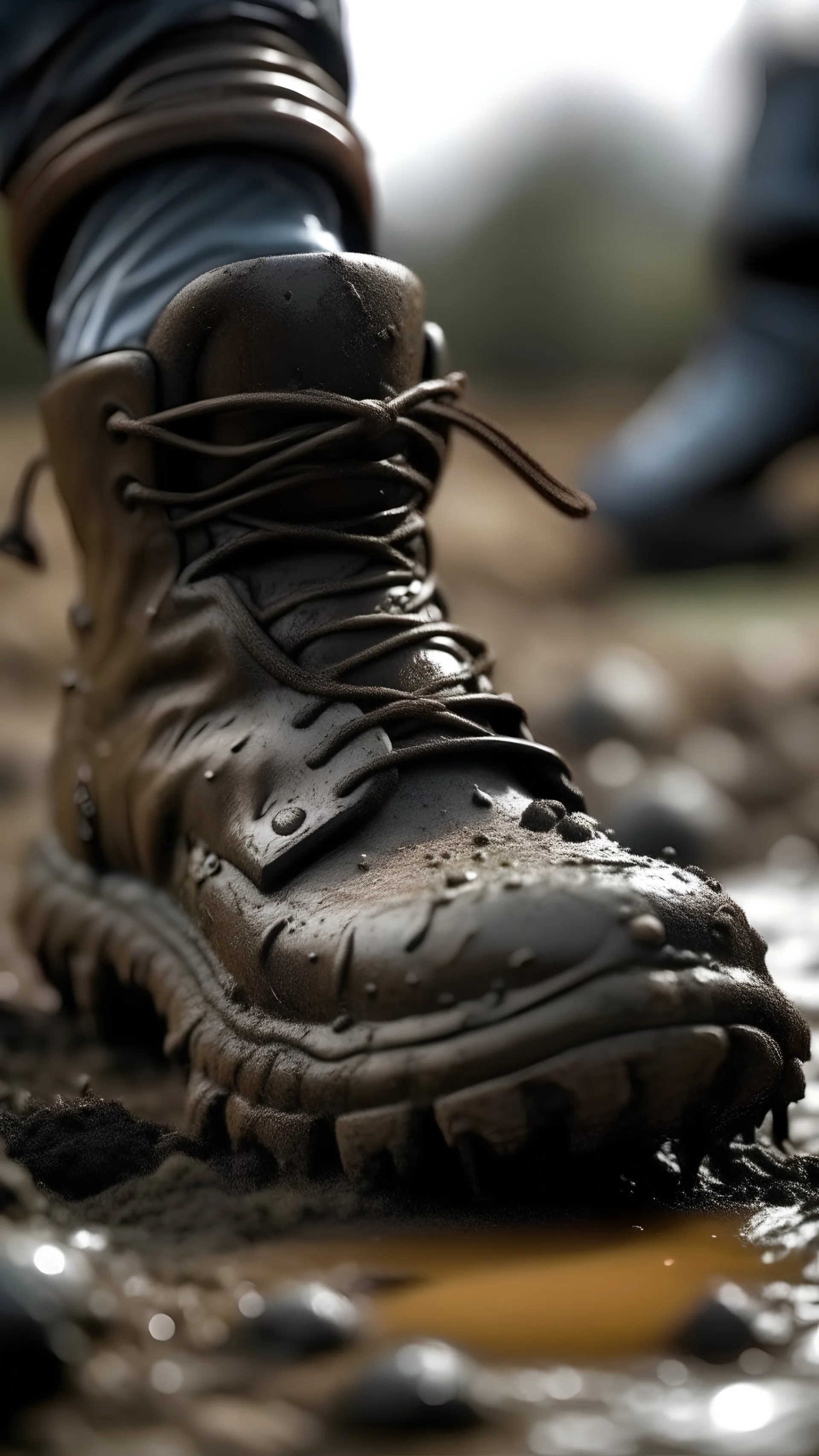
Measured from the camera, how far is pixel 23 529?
75.9 inches

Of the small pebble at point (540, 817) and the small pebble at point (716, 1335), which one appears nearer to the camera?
the small pebble at point (716, 1335)

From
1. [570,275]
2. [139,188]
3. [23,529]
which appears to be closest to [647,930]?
[139,188]

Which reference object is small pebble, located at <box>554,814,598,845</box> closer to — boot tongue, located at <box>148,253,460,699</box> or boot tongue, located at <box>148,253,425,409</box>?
boot tongue, located at <box>148,253,460,699</box>

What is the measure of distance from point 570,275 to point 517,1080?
11067 millimetres

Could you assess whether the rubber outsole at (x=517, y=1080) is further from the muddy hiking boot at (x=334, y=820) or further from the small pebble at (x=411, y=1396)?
the small pebble at (x=411, y=1396)

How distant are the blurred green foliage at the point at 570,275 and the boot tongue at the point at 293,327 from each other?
9109 mm

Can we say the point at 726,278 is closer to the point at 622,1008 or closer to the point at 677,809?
the point at 677,809

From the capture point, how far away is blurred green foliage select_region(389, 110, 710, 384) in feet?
35.5

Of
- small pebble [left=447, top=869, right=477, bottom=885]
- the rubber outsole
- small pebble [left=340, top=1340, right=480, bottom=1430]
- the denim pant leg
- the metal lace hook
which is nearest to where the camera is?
small pebble [left=340, top=1340, right=480, bottom=1430]

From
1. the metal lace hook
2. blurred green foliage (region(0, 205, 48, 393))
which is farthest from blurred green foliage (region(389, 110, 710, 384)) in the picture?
the metal lace hook

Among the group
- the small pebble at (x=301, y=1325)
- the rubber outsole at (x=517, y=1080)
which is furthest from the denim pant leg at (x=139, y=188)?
the small pebble at (x=301, y=1325)

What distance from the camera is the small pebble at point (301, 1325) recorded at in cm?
83

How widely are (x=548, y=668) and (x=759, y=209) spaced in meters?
2.41

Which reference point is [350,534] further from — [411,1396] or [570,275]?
[570,275]
